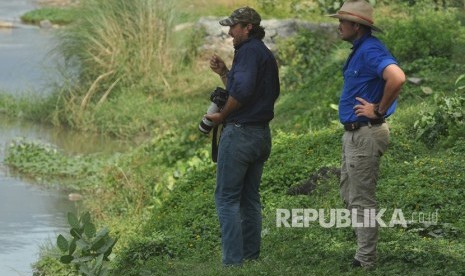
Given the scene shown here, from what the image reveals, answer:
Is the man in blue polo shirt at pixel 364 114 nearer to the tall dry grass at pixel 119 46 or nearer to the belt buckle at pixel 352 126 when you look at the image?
the belt buckle at pixel 352 126

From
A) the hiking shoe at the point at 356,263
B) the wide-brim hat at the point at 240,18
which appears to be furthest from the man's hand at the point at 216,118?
the hiking shoe at the point at 356,263

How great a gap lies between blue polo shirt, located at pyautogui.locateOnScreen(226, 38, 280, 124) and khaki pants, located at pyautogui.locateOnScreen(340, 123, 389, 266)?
73 cm

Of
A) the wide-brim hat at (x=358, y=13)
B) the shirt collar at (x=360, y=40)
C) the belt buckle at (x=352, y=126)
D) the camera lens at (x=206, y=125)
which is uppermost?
the wide-brim hat at (x=358, y=13)

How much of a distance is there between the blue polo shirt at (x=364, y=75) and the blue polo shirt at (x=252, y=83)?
677mm

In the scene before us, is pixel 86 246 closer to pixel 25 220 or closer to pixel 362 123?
pixel 362 123

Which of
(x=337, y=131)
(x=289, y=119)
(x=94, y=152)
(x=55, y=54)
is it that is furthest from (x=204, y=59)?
(x=337, y=131)

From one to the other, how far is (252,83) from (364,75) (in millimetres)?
836

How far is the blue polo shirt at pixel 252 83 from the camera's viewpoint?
7891 millimetres

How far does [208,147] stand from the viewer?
1394cm

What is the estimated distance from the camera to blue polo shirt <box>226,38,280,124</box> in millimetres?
7891

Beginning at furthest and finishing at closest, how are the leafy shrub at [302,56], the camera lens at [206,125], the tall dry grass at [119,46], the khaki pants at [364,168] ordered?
1. the tall dry grass at [119,46]
2. the leafy shrub at [302,56]
3. the camera lens at [206,125]
4. the khaki pants at [364,168]

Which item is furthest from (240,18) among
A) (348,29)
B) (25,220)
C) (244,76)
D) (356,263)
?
(25,220)

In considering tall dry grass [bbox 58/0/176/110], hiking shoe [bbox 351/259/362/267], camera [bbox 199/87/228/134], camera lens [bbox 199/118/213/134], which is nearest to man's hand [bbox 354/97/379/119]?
hiking shoe [bbox 351/259/362/267]

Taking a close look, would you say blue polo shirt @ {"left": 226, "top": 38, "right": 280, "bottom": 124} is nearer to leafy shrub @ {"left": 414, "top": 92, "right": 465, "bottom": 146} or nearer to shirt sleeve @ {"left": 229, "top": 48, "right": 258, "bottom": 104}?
shirt sleeve @ {"left": 229, "top": 48, "right": 258, "bottom": 104}
